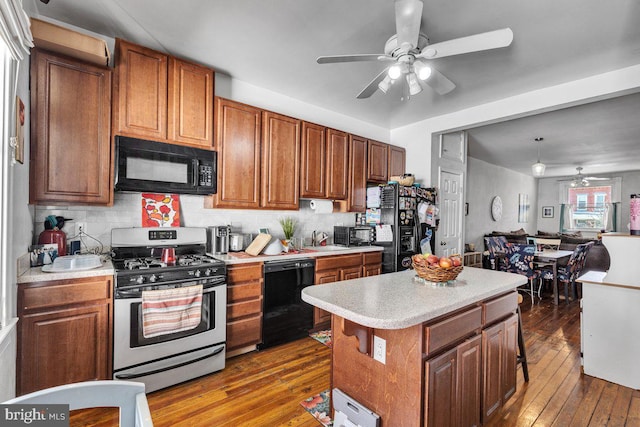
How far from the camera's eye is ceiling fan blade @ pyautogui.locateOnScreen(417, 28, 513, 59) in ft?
5.59

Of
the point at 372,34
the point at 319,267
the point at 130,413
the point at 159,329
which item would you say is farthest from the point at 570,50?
the point at 159,329

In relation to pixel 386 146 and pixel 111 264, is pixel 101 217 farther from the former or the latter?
pixel 386 146

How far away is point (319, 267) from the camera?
326cm

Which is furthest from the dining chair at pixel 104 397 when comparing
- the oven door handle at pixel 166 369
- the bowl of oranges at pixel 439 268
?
the bowl of oranges at pixel 439 268

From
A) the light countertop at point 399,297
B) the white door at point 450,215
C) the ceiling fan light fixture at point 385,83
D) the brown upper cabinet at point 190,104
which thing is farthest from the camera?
the white door at point 450,215

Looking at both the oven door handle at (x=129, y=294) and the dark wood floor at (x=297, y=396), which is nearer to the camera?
the dark wood floor at (x=297, y=396)

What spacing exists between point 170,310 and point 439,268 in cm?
189

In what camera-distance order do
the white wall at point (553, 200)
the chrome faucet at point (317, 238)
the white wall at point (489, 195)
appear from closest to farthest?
the chrome faucet at point (317, 238) < the white wall at point (489, 195) < the white wall at point (553, 200)

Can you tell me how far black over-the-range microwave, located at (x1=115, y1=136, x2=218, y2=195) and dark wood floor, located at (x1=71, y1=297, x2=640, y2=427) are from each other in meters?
1.57

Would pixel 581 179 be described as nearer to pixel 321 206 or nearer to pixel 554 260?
pixel 554 260

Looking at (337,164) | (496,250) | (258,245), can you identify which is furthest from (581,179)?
(258,245)

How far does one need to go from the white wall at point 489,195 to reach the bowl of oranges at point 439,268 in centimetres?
539

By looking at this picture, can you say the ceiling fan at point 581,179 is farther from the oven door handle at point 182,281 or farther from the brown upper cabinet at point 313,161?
the oven door handle at point 182,281

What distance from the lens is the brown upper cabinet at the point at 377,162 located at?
4.17 meters
